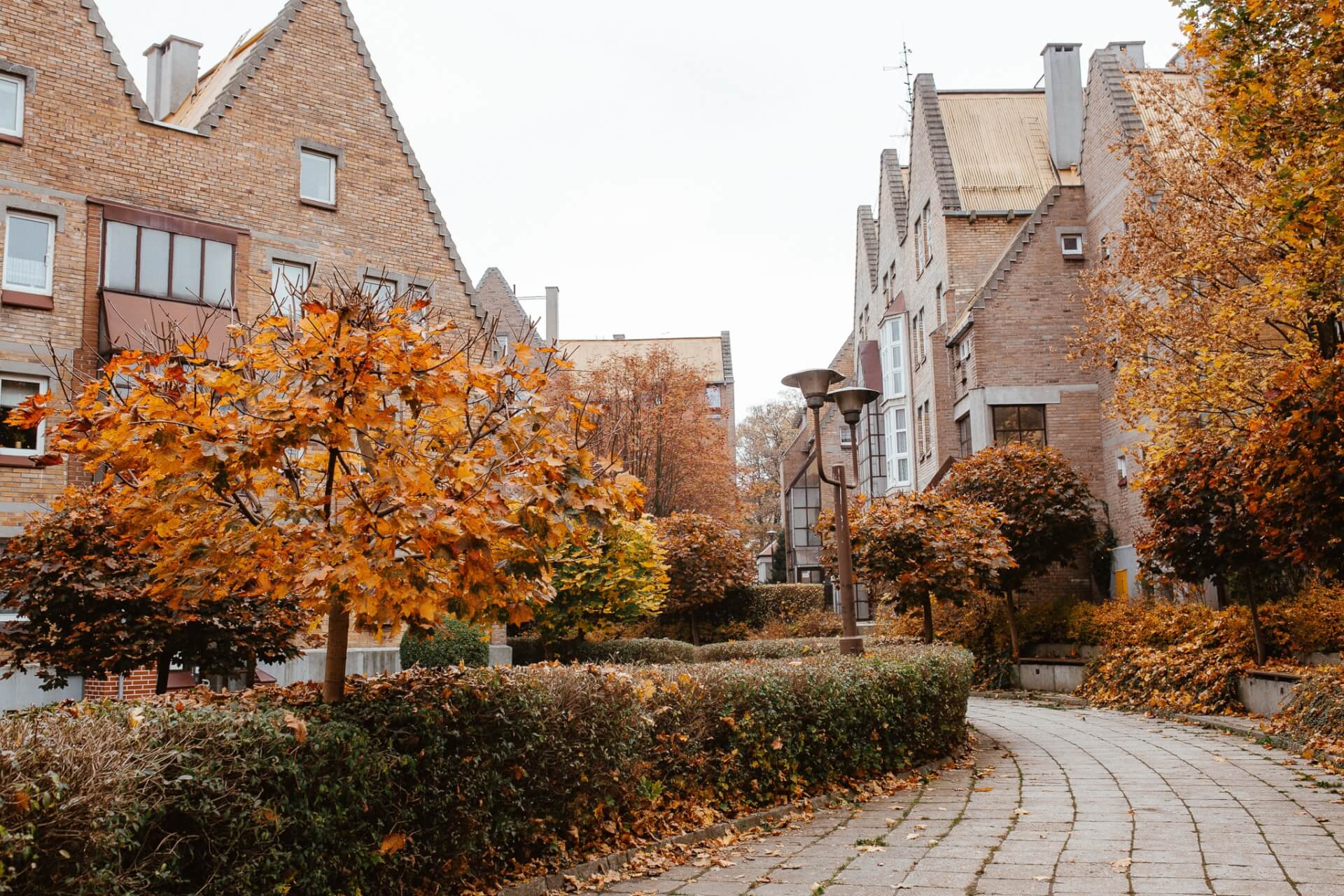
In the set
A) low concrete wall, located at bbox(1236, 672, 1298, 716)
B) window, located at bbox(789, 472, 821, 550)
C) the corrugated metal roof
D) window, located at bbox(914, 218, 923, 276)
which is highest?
the corrugated metal roof

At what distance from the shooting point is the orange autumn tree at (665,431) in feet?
149

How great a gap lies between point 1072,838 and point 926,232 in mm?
29176

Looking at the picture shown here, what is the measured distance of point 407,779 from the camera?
5.94m

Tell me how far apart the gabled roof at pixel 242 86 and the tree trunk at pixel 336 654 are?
20009 millimetres

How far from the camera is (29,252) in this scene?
70.3 ft

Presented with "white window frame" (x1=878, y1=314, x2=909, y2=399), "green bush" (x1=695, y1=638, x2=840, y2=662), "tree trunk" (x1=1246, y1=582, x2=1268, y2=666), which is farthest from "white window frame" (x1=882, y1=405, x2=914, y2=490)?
"tree trunk" (x1=1246, y1=582, x2=1268, y2=666)

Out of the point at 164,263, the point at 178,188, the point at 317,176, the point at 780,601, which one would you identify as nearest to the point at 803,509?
the point at 780,601

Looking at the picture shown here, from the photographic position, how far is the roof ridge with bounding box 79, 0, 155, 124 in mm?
22891

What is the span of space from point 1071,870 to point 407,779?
409cm

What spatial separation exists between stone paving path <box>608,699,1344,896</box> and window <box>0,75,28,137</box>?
2031 centimetres

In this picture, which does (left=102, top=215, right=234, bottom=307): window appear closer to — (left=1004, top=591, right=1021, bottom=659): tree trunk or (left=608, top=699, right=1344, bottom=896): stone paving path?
(left=608, top=699, right=1344, bottom=896): stone paving path

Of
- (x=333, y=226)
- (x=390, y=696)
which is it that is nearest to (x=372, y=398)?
(x=390, y=696)

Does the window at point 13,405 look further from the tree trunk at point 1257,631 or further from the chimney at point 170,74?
the tree trunk at point 1257,631

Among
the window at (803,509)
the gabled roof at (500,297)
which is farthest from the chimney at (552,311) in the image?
the window at (803,509)
